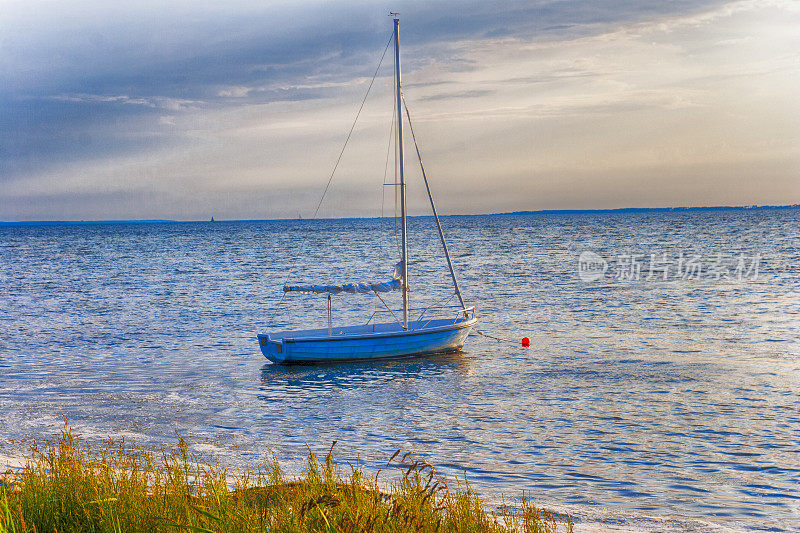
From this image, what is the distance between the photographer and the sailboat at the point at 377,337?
888 inches

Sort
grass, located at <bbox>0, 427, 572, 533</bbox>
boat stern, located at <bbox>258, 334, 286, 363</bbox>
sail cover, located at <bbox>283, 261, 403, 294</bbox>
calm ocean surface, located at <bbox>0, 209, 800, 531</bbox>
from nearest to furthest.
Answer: grass, located at <bbox>0, 427, 572, 533</bbox>
calm ocean surface, located at <bbox>0, 209, 800, 531</bbox>
boat stern, located at <bbox>258, 334, 286, 363</bbox>
sail cover, located at <bbox>283, 261, 403, 294</bbox>

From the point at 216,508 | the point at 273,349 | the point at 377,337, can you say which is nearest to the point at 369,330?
the point at 377,337

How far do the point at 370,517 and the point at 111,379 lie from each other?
17625 millimetres

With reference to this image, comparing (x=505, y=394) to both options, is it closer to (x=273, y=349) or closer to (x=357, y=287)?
(x=357, y=287)
